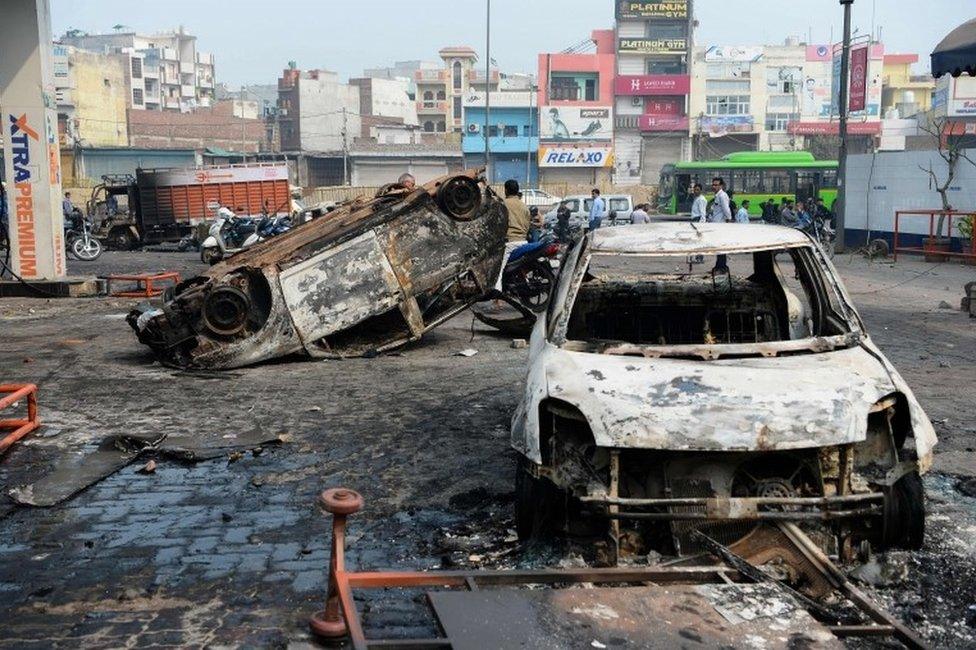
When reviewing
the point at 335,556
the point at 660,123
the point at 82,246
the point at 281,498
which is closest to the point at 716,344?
the point at 335,556

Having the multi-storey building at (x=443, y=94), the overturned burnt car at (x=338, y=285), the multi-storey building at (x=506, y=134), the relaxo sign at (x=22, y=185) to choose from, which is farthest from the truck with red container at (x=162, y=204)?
the multi-storey building at (x=443, y=94)

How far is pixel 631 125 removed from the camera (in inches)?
3083

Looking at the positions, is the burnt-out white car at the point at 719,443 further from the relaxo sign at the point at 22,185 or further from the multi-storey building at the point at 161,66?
the multi-storey building at the point at 161,66

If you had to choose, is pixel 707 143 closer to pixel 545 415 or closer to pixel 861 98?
pixel 861 98

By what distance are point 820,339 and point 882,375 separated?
56cm

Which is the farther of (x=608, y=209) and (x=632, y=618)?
(x=608, y=209)

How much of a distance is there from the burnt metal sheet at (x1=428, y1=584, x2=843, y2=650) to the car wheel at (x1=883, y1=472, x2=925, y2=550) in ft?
3.97

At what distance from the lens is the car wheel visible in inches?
187

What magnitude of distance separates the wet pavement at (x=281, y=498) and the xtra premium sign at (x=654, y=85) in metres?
68.6

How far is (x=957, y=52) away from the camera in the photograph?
12.4m

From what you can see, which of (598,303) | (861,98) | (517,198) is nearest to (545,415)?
(598,303)

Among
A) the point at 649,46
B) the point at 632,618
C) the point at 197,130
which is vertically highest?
the point at 649,46

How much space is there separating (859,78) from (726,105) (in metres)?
52.1

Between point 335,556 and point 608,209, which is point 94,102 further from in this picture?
point 335,556
